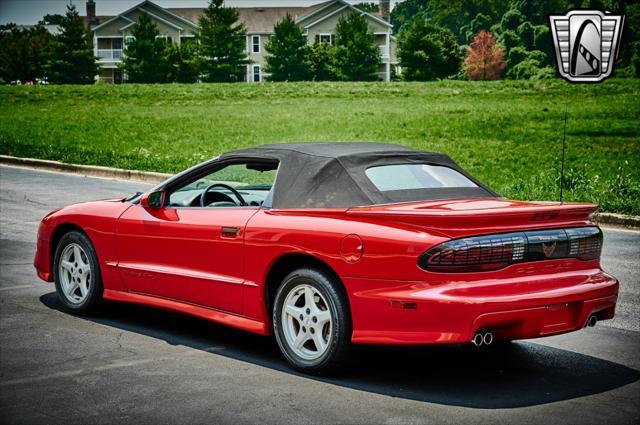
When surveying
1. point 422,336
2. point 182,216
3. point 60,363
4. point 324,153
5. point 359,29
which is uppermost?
point 359,29

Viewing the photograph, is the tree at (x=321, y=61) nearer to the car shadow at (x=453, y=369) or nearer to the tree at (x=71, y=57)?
the tree at (x=71, y=57)

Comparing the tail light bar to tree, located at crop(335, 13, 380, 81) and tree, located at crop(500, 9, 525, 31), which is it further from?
tree, located at crop(500, 9, 525, 31)

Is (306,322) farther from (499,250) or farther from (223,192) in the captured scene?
(223,192)

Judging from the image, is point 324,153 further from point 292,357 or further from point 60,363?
point 60,363

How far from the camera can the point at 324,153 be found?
629 centimetres

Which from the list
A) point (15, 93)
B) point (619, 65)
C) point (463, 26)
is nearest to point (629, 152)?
point (15, 93)

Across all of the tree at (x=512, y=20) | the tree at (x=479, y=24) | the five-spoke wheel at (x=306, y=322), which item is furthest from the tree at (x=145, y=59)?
the five-spoke wheel at (x=306, y=322)

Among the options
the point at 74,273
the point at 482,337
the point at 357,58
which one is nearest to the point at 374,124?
the point at 74,273

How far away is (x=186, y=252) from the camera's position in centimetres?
656

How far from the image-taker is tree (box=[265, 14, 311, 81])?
237ft

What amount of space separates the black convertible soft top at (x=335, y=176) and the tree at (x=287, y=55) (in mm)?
66505

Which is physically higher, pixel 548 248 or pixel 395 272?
pixel 548 248

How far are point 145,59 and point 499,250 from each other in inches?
2613

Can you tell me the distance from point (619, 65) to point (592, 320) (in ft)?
220
